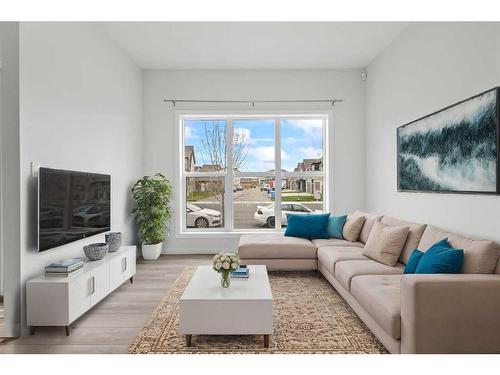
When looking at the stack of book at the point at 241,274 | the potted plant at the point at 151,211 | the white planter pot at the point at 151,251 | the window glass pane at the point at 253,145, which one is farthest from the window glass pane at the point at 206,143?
the stack of book at the point at 241,274

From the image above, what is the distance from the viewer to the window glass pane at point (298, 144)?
5961 millimetres

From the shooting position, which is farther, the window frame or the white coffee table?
the window frame

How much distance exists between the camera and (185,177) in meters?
5.95

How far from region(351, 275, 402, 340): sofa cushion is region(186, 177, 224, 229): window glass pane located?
3.34m

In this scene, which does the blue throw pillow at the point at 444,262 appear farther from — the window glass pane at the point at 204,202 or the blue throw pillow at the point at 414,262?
the window glass pane at the point at 204,202

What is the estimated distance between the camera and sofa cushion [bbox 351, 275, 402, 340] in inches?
86.9

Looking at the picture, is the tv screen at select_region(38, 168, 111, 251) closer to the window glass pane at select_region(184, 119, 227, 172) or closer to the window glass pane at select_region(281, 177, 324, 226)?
the window glass pane at select_region(184, 119, 227, 172)

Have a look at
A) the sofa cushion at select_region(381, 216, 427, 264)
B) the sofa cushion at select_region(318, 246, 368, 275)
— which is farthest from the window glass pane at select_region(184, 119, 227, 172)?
the sofa cushion at select_region(381, 216, 427, 264)

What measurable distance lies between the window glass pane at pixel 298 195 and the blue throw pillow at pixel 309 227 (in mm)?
997

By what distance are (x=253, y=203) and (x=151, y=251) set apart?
6.01ft

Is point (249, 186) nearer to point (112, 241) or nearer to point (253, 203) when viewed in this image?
point (253, 203)

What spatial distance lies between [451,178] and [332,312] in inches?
65.1

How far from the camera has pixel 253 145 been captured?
5.96 m

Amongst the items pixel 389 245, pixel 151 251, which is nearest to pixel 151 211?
pixel 151 251
